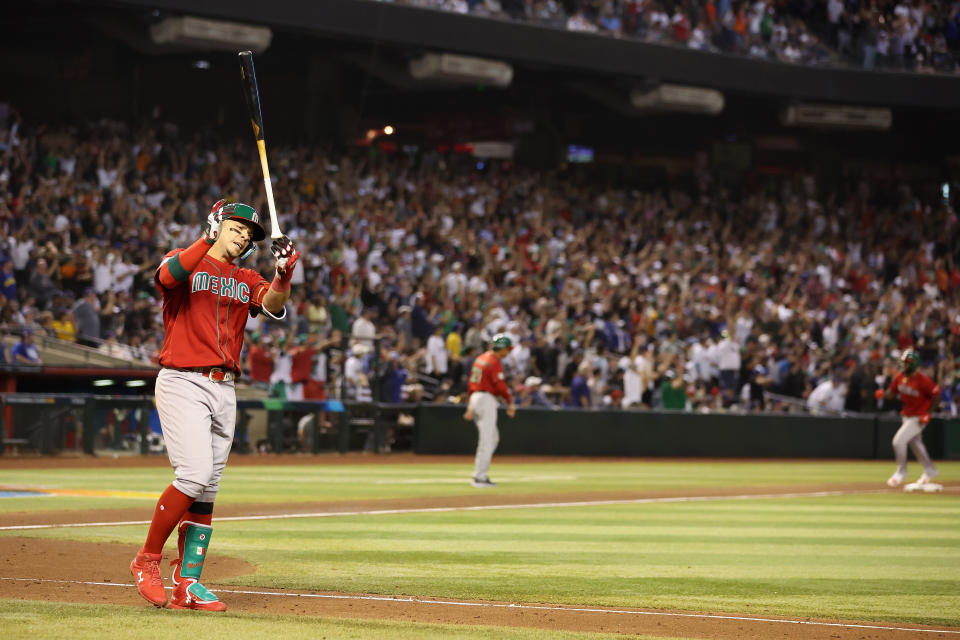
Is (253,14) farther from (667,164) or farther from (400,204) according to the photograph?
(667,164)

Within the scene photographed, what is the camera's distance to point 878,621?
7.05m

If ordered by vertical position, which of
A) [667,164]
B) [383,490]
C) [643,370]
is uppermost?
[667,164]

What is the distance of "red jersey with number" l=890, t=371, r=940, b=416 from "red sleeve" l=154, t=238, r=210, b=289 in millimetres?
13924

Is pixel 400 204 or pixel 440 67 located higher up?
pixel 440 67

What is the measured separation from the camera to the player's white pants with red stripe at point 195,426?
648 cm

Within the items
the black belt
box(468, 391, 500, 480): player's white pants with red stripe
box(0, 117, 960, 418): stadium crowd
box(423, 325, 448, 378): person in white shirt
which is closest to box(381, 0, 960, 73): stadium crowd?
box(0, 117, 960, 418): stadium crowd

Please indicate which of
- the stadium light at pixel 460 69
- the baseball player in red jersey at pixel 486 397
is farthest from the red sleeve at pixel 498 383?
the stadium light at pixel 460 69

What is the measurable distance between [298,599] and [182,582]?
765 millimetres

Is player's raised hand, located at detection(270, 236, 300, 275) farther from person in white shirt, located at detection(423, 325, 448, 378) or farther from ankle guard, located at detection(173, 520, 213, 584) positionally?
person in white shirt, located at detection(423, 325, 448, 378)

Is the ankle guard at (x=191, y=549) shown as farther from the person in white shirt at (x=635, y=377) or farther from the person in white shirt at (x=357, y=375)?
the person in white shirt at (x=635, y=377)

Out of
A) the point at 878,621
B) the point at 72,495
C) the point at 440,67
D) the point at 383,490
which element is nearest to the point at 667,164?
the point at 440,67

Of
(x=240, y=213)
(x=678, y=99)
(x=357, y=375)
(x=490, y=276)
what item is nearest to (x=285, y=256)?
(x=240, y=213)

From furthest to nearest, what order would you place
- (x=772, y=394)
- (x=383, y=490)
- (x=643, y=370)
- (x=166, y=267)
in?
(x=772, y=394)
(x=643, y=370)
(x=383, y=490)
(x=166, y=267)

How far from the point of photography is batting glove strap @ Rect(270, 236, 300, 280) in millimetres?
6559
